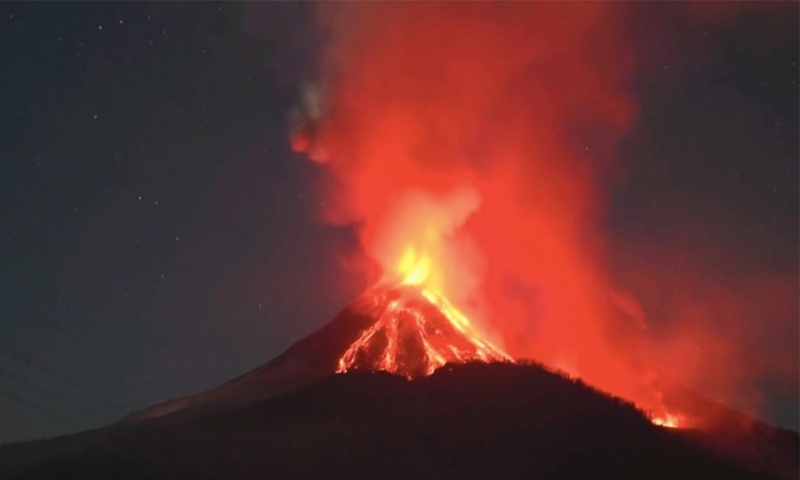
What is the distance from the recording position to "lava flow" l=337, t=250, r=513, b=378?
8438 centimetres

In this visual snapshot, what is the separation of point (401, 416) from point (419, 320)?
28264 mm

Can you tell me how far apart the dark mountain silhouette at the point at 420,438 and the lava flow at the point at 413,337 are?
271 cm

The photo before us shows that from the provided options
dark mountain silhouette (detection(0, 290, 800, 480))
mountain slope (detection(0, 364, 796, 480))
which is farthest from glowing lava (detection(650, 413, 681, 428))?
mountain slope (detection(0, 364, 796, 480))

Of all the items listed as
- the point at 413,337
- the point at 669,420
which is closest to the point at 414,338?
the point at 413,337

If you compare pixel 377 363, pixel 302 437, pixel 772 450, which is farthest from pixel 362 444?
Result: pixel 772 450

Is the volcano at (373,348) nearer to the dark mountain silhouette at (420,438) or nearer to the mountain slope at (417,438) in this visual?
the dark mountain silhouette at (420,438)

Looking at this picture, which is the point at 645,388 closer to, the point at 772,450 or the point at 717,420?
the point at 717,420

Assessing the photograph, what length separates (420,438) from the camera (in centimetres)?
6044

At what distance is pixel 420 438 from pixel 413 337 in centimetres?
2934

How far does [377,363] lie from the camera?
84250 millimetres

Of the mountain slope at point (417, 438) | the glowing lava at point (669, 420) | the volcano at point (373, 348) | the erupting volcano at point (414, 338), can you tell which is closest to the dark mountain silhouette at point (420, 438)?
the mountain slope at point (417, 438)

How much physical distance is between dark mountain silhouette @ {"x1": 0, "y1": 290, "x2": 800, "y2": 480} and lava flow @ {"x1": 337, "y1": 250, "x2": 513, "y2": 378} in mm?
2709

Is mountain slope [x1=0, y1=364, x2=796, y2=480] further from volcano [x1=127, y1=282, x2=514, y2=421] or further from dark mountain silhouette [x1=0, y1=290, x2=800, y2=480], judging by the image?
volcano [x1=127, y1=282, x2=514, y2=421]

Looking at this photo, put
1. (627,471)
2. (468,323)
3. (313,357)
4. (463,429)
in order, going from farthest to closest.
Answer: (468,323) → (313,357) → (463,429) → (627,471)
